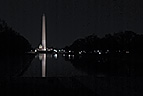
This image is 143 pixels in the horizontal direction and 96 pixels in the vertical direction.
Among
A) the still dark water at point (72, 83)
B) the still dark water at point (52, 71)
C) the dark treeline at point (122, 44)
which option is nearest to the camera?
the still dark water at point (72, 83)

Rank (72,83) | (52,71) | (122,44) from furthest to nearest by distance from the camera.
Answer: (122,44), (52,71), (72,83)

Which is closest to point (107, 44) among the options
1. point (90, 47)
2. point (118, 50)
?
point (118, 50)

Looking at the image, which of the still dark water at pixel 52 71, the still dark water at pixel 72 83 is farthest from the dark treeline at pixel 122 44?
the still dark water at pixel 72 83

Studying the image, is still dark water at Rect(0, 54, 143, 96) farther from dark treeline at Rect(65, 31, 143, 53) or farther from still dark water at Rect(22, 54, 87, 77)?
dark treeline at Rect(65, 31, 143, 53)

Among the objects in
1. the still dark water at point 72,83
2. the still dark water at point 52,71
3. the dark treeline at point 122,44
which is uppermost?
the dark treeline at point 122,44

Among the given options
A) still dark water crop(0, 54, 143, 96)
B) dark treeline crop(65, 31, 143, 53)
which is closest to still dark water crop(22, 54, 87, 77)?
still dark water crop(0, 54, 143, 96)

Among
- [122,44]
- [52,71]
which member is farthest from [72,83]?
[122,44]

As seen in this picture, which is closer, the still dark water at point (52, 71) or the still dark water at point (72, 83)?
the still dark water at point (72, 83)

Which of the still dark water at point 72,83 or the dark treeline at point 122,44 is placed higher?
the dark treeline at point 122,44

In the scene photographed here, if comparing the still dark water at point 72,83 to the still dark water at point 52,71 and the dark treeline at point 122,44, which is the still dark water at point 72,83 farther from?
the dark treeline at point 122,44

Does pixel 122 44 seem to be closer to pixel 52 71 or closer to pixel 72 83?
pixel 52 71

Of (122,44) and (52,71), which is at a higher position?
(122,44)

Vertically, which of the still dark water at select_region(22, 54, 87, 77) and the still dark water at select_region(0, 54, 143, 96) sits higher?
the still dark water at select_region(22, 54, 87, 77)

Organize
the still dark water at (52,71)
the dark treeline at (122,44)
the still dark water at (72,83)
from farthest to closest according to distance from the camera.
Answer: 1. the dark treeline at (122,44)
2. the still dark water at (52,71)
3. the still dark water at (72,83)
